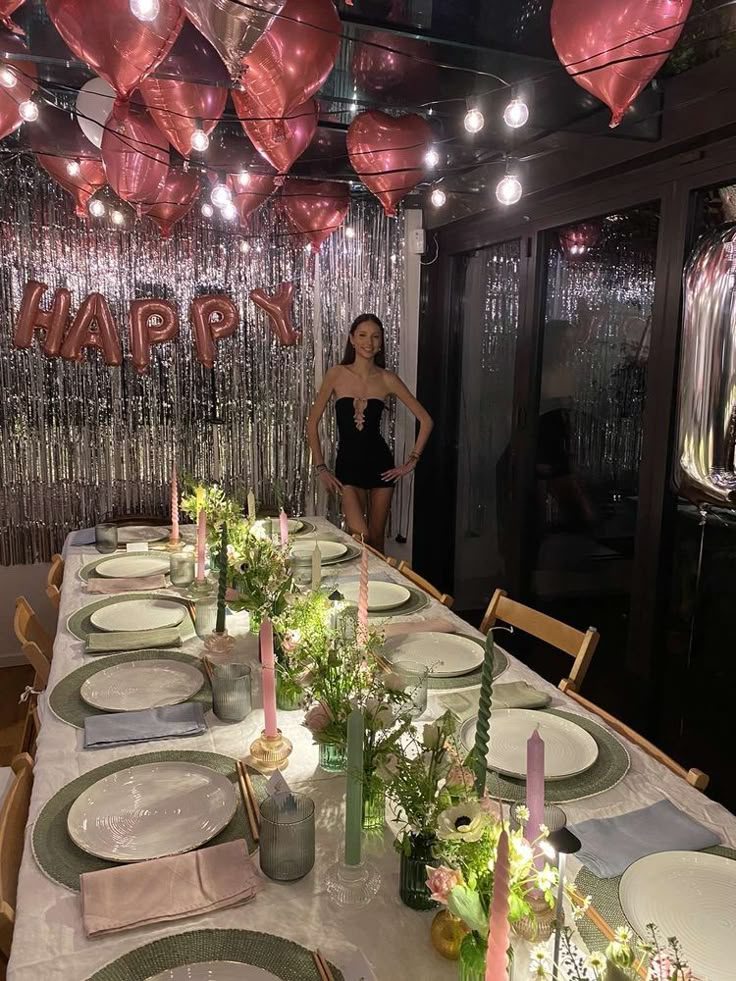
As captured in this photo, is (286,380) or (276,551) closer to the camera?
(276,551)

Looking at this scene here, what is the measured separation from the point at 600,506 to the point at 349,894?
7.60 ft

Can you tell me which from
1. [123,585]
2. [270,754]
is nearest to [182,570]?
[123,585]

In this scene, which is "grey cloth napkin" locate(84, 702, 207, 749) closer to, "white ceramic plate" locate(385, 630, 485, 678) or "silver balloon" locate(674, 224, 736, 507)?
"white ceramic plate" locate(385, 630, 485, 678)

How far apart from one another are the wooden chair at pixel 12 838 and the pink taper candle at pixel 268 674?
1.32 ft

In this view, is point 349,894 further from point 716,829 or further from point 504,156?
point 504,156

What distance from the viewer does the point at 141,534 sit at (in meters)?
3.04

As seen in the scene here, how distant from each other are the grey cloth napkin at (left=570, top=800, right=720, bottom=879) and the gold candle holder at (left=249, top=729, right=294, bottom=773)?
49 cm

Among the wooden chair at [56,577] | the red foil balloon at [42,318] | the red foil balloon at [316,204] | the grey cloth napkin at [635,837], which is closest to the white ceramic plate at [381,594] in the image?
the wooden chair at [56,577]

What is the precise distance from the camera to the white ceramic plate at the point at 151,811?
109 centimetres

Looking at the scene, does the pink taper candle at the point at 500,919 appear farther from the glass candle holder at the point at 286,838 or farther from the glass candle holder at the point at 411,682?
the glass candle holder at the point at 411,682

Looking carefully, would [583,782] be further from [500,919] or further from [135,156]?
[135,156]

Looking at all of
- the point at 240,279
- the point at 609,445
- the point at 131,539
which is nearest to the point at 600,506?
the point at 609,445

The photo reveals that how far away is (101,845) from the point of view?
1.09 meters

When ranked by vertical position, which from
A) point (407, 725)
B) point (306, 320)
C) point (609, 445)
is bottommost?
point (407, 725)
